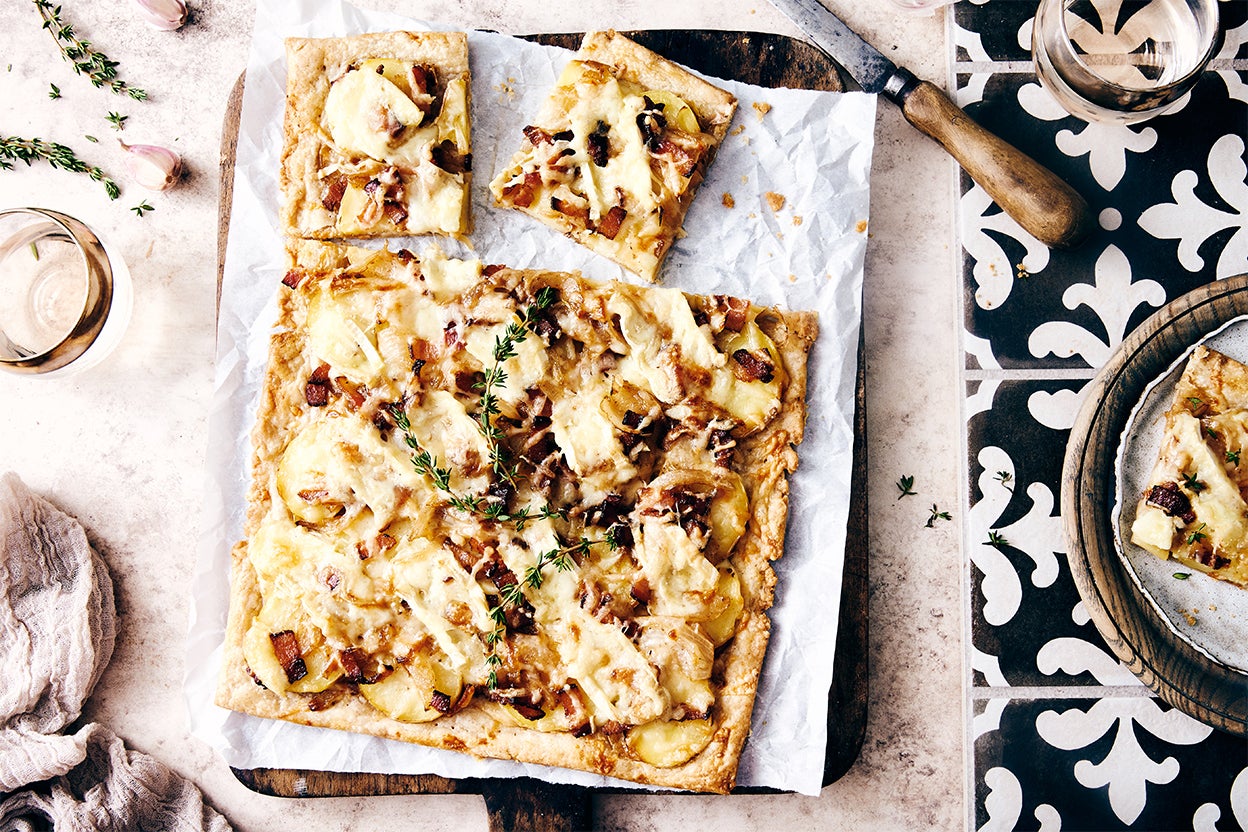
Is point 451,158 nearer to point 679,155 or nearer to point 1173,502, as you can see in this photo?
point 679,155

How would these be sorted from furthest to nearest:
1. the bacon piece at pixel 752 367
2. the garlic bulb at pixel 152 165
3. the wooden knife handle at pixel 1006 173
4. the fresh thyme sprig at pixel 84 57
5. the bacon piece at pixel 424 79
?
the fresh thyme sprig at pixel 84 57 < the garlic bulb at pixel 152 165 < the bacon piece at pixel 424 79 < the wooden knife handle at pixel 1006 173 < the bacon piece at pixel 752 367

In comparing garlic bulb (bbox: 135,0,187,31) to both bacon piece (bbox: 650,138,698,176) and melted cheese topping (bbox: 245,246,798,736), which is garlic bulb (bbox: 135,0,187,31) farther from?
bacon piece (bbox: 650,138,698,176)

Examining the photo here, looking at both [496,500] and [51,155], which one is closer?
[496,500]

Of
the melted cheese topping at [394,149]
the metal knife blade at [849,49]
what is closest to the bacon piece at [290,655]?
the melted cheese topping at [394,149]

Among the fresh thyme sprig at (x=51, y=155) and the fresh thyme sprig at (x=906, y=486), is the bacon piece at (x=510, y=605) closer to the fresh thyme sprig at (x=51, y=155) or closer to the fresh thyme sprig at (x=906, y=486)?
the fresh thyme sprig at (x=906, y=486)

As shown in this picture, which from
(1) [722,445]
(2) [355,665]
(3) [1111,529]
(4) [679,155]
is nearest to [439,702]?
(2) [355,665]

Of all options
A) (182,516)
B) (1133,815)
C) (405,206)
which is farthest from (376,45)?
(1133,815)

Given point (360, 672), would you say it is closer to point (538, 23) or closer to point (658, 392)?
point (658, 392)
